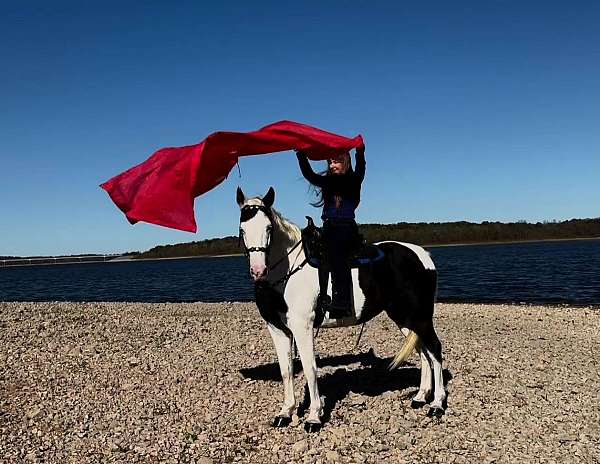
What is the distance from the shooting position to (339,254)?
691cm

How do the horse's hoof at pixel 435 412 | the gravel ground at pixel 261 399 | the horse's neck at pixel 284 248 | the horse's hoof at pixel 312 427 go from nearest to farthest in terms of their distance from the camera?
the gravel ground at pixel 261 399 < the horse's neck at pixel 284 248 < the horse's hoof at pixel 312 427 < the horse's hoof at pixel 435 412

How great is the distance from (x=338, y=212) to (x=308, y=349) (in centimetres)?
178

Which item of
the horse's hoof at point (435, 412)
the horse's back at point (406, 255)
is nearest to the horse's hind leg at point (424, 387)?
the horse's hoof at point (435, 412)

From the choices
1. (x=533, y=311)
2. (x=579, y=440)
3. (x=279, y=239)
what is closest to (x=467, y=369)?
(x=579, y=440)

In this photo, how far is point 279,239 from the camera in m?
6.83

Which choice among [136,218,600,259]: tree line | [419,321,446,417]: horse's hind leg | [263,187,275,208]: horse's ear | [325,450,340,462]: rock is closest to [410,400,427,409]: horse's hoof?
[419,321,446,417]: horse's hind leg

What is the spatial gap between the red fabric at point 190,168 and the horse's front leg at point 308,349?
1.91m

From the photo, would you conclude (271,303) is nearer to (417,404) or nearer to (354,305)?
(354,305)

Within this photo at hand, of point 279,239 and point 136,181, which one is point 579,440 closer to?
point 279,239

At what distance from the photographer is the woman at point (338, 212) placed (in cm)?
689

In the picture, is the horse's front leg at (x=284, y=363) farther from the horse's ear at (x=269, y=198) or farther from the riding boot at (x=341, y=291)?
the horse's ear at (x=269, y=198)

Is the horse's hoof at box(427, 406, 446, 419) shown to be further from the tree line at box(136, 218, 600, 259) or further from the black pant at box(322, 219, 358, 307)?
the tree line at box(136, 218, 600, 259)

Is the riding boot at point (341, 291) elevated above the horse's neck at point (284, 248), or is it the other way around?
Answer: the horse's neck at point (284, 248)

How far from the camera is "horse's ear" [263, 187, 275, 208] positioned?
251 inches
